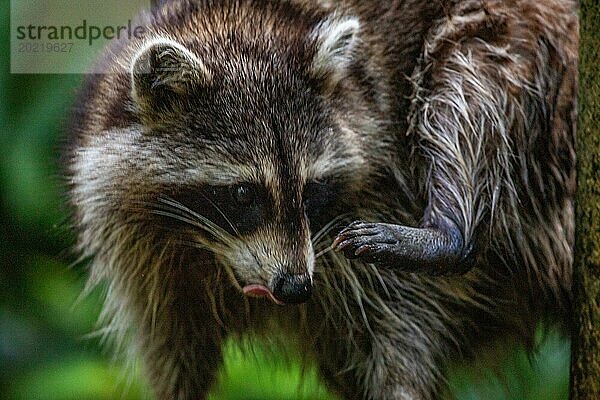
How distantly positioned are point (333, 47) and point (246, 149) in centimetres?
21

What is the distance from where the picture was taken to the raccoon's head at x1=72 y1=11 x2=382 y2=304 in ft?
4.34

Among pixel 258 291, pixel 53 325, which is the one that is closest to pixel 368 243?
pixel 258 291

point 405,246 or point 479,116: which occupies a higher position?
point 479,116

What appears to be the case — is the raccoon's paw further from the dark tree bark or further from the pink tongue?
the dark tree bark

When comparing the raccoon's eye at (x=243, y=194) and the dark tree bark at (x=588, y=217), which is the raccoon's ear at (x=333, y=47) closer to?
the raccoon's eye at (x=243, y=194)

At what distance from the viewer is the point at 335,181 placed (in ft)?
4.56

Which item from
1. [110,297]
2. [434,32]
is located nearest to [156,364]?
[110,297]

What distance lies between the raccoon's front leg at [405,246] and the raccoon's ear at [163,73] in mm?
313

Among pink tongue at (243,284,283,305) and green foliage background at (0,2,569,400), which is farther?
green foliage background at (0,2,569,400)

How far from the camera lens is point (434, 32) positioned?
148 cm

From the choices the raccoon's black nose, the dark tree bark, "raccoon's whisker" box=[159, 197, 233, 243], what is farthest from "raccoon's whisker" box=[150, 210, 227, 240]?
the dark tree bark

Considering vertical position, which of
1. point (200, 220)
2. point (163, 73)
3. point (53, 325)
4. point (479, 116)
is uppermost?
point (163, 73)

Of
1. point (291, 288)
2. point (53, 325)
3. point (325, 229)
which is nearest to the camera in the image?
point (291, 288)

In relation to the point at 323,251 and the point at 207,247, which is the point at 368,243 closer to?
the point at 323,251
